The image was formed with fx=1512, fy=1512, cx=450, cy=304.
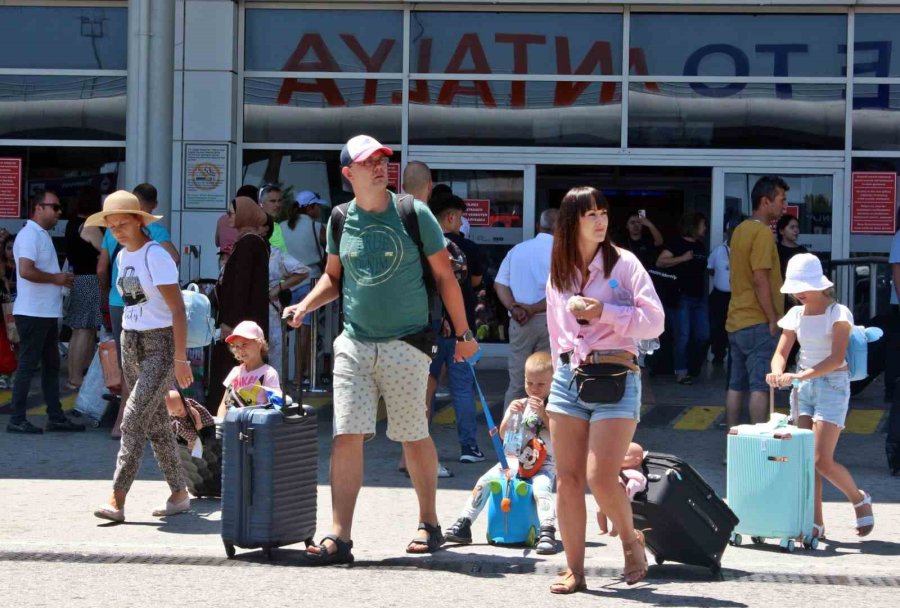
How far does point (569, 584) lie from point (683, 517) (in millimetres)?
689

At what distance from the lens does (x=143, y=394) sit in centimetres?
802

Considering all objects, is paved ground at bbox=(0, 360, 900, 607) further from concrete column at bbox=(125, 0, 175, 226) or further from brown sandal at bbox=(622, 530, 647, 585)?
concrete column at bbox=(125, 0, 175, 226)

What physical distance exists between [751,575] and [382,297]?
2141 millimetres

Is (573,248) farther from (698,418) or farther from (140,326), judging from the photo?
(698,418)

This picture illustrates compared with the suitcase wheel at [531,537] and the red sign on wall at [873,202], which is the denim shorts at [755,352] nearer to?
the suitcase wheel at [531,537]

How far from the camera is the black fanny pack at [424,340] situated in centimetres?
708

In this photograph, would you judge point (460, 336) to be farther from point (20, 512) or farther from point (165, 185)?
point (165, 185)

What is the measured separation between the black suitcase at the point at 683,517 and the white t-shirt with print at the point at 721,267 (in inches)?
312

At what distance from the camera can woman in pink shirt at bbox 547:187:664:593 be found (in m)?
6.34

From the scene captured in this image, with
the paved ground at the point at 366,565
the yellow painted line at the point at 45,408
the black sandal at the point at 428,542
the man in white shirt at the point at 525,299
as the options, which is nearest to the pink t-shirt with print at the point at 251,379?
the paved ground at the point at 366,565

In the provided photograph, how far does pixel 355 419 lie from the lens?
6.98m

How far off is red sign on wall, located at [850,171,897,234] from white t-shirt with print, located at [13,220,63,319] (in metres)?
8.41

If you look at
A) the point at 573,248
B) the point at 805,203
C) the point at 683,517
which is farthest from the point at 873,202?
the point at 573,248

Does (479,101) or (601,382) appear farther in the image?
(479,101)
